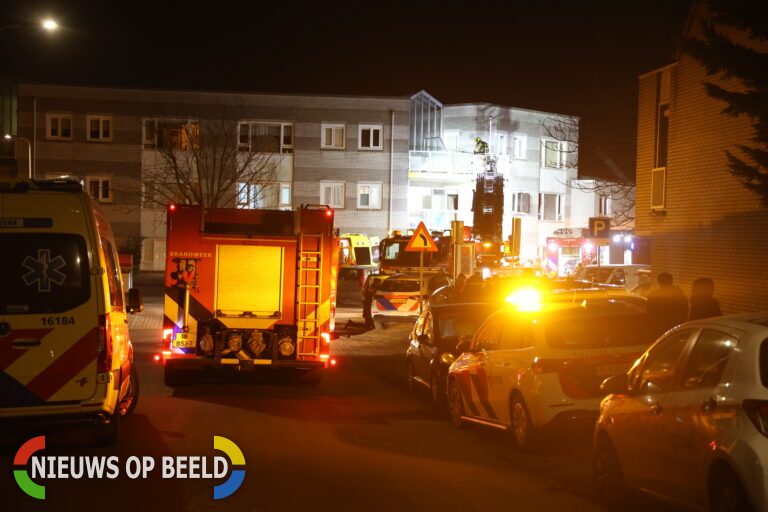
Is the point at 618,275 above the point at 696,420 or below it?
above

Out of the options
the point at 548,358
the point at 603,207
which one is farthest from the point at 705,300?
the point at 603,207

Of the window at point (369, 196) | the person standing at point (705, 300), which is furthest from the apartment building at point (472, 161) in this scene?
the person standing at point (705, 300)

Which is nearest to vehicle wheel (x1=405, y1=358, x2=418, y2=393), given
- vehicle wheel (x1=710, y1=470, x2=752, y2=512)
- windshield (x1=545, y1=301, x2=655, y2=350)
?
windshield (x1=545, y1=301, x2=655, y2=350)

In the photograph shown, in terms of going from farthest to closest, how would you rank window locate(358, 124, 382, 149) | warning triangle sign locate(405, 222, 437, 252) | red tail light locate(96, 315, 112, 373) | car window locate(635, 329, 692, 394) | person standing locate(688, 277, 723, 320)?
window locate(358, 124, 382, 149), warning triangle sign locate(405, 222, 437, 252), person standing locate(688, 277, 723, 320), red tail light locate(96, 315, 112, 373), car window locate(635, 329, 692, 394)

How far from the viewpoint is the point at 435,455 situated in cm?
972

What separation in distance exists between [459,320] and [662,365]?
734 centimetres

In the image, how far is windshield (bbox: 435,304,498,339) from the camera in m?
14.1

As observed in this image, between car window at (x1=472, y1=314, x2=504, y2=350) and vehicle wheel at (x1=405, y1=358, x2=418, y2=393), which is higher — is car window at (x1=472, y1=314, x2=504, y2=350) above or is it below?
above

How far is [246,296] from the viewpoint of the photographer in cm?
1420

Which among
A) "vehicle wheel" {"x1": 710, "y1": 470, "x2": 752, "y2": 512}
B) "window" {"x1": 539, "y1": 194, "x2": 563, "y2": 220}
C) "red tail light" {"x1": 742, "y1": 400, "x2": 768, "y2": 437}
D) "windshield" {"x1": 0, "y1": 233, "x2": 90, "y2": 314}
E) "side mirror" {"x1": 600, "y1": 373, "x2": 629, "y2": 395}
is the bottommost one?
"vehicle wheel" {"x1": 710, "y1": 470, "x2": 752, "y2": 512}

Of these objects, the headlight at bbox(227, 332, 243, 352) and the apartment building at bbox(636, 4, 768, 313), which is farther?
the apartment building at bbox(636, 4, 768, 313)

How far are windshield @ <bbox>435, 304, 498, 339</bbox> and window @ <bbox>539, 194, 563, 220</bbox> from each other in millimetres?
41054

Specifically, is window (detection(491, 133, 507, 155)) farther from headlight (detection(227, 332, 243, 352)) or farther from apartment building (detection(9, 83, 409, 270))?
headlight (detection(227, 332, 243, 352))

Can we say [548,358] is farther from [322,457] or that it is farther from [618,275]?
[618,275]
